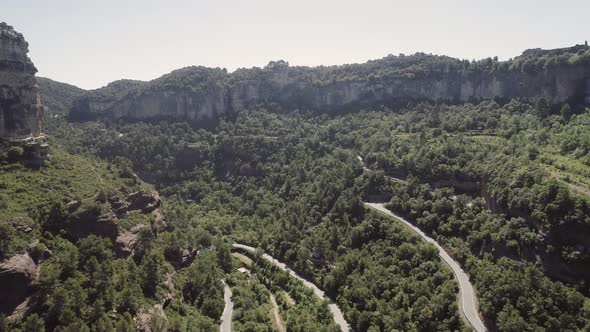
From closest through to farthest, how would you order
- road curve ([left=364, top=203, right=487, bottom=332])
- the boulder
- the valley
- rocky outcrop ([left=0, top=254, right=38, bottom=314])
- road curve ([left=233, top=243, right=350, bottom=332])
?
rocky outcrop ([left=0, top=254, right=38, bottom=314])
the valley
road curve ([left=364, top=203, right=487, bottom=332])
road curve ([left=233, top=243, right=350, bottom=332])
the boulder

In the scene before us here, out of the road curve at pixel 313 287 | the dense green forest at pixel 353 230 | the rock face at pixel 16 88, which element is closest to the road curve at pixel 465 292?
the dense green forest at pixel 353 230

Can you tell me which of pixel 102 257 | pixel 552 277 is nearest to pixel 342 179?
pixel 552 277

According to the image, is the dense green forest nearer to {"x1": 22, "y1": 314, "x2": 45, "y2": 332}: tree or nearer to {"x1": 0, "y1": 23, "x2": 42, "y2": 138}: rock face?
{"x1": 22, "y1": 314, "x2": 45, "y2": 332}: tree

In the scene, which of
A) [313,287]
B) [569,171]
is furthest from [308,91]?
[569,171]

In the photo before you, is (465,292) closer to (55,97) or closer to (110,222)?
(110,222)

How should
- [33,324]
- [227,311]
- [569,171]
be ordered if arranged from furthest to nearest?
[569,171]
[227,311]
[33,324]

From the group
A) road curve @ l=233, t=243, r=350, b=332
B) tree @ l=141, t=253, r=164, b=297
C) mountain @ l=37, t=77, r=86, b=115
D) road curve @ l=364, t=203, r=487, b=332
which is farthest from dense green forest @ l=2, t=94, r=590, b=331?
mountain @ l=37, t=77, r=86, b=115
